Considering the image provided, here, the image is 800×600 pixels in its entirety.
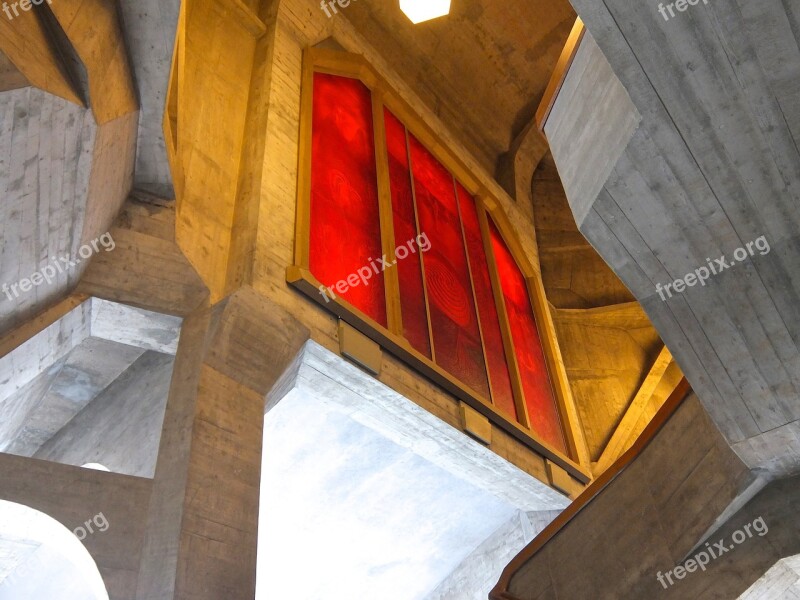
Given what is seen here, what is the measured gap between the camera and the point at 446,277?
32.8 feet

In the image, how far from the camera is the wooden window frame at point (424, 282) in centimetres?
744

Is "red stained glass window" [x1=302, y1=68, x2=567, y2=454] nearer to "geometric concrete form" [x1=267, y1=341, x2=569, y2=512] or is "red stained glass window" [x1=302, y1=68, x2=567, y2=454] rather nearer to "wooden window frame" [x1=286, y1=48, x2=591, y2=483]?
"wooden window frame" [x1=286, y1=48, x2=591, y2=483]

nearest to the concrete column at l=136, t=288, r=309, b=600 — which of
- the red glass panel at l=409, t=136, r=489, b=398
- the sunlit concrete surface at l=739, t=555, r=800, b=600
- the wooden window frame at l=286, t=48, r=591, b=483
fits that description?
the wooden window frame at l=286, t=48, r=591, b=483

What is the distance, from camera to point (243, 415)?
574 centimetres

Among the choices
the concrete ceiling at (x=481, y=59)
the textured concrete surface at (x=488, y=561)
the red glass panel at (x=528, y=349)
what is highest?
the concrete ceiling at (x=481, y=59)

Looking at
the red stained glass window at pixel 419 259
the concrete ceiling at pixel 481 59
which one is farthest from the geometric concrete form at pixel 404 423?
the concrete ceiling at pixel 481 59

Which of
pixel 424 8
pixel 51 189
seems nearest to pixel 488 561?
pixel 424 8

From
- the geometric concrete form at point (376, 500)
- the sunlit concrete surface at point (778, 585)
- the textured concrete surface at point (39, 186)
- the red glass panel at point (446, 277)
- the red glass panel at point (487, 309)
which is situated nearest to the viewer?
the sunlit concrete surface at point (778, 585)

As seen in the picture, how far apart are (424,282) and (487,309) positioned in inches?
71.2

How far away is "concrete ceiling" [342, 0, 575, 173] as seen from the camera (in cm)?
1322

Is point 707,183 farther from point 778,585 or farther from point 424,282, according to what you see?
point 424,282

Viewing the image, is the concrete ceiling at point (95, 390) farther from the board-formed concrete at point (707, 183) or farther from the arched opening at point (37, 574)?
the board-formed concrete at point (707, 183)

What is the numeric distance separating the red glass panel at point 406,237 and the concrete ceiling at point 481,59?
2724 mm

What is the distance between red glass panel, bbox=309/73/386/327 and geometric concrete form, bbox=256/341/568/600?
1.19m
